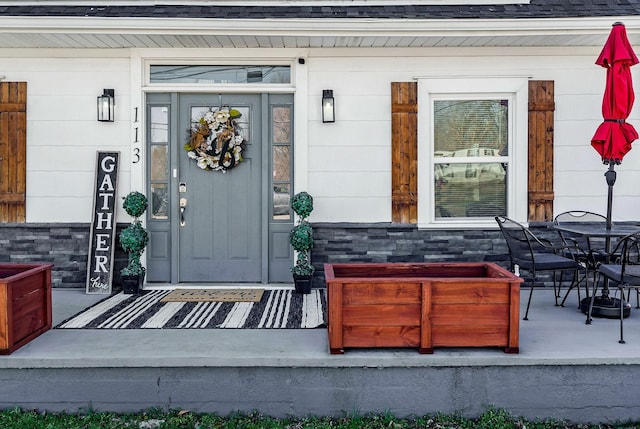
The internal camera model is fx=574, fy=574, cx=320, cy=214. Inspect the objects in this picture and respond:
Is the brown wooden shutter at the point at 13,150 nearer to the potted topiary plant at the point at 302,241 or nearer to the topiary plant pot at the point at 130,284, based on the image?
the topiary plant pot at the point at 130,284

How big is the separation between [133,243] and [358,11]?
301 cm

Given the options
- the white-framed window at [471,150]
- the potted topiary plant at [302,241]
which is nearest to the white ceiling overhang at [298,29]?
the white-framed window at [471,150]

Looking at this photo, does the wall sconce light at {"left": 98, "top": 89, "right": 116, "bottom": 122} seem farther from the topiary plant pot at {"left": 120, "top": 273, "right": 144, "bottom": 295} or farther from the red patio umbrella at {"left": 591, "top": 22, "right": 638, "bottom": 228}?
the red patio umbrella at {"left": 591, "top": 22, "right": 638, "bottom": 228}

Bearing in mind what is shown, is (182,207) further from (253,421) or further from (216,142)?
(253,421)

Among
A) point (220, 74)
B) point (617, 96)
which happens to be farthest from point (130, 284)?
point (617, 96)

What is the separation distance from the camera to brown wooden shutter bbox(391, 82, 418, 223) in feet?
18.2

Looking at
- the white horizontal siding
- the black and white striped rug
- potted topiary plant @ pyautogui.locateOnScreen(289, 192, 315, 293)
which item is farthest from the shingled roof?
the black and white striped rug

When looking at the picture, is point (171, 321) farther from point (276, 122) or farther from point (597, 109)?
point (597, 109)

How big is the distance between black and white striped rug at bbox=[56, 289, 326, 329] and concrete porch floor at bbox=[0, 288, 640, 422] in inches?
30.6

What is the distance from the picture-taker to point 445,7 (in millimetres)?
5465

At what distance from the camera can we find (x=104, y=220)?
18.2 ft

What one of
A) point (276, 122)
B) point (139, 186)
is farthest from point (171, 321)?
point (276, 122)

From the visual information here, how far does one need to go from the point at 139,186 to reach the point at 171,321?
5.90ft

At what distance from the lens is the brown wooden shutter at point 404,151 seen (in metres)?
5.54
